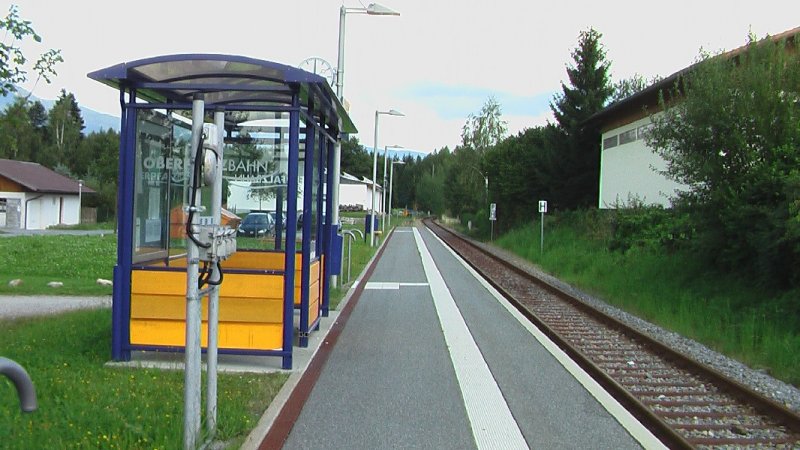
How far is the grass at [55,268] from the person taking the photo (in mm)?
14398

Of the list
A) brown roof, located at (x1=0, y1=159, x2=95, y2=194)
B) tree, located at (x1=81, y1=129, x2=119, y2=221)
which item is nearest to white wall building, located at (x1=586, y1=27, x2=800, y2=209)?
tree, located at (x1=81, y1=129, x2=119, y2=221)

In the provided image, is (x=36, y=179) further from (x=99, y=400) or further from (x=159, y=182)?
(x=99, y=400)

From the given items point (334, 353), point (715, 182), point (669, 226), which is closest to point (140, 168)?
point (334, 353)

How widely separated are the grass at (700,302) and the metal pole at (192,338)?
23.3 ft

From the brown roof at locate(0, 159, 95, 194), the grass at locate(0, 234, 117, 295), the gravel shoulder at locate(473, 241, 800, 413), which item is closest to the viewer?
the gravel shoulder at locate(473, 241, 800, 413)

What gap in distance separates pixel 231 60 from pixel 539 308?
917cm

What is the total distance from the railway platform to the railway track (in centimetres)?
23

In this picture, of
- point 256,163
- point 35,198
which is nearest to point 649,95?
point 256,163

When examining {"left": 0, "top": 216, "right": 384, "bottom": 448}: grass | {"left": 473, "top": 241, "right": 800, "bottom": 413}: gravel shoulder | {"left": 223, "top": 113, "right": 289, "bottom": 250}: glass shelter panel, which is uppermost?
{"left": 223, "top": 113, "right": 289, "bottom": 250}: glass shelter panel

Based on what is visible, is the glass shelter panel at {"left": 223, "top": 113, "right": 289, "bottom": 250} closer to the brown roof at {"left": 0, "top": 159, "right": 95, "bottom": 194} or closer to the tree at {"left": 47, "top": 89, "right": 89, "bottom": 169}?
the brown roof at {"left": 0, "top": 159, "right": 95, "bottom": 194}

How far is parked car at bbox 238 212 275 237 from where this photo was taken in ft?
32.2

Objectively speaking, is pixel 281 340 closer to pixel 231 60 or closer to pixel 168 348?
pixel 168 348

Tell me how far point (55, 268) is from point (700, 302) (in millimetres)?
14586

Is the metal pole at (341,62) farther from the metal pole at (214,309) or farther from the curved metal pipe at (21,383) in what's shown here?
the curved metal pipe at (21,383)
